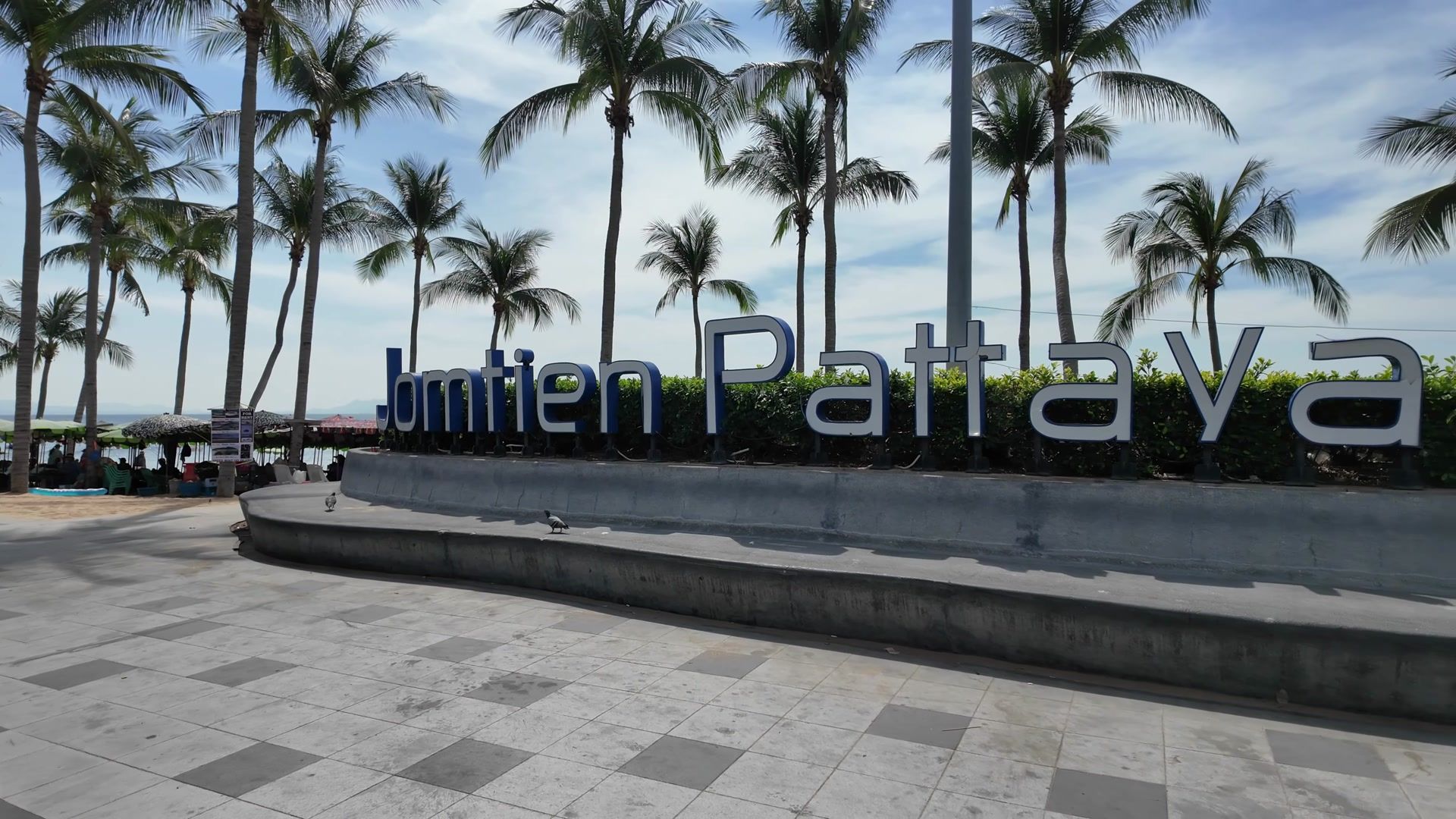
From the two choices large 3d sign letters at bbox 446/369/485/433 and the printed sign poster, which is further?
the printed sign poster

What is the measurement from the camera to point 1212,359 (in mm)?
25469

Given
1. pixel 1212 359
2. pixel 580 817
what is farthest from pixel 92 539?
pixel 1212 359

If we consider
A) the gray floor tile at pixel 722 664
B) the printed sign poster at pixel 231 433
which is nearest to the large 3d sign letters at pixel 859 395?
the gray floor tile at pixel 722 664

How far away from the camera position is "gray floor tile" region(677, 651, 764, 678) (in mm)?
6387

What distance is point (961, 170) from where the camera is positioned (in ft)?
36.6

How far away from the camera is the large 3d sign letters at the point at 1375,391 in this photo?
7.70 m

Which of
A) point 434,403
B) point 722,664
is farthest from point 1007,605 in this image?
point 434,403

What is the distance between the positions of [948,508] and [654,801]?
606cm

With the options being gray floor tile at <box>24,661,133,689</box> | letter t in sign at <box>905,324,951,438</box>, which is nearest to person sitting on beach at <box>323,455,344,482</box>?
gray floor tile at <box>24,661,133,689</box>

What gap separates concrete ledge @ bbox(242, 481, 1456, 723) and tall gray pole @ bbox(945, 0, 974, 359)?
3.99m

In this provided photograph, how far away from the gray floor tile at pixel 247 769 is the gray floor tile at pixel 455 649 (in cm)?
183

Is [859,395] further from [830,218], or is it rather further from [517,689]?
[830,218]

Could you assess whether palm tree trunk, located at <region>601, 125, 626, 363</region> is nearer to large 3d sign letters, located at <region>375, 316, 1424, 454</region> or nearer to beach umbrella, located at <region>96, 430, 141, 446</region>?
large 3d sign letters, located at <region>375, 316, 1424, 454</region>

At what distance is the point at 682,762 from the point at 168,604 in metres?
7.23
